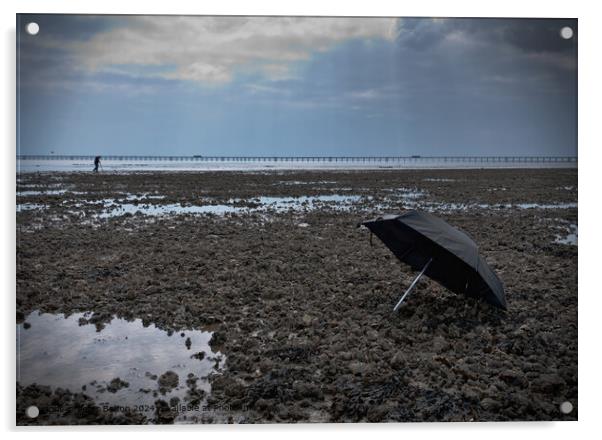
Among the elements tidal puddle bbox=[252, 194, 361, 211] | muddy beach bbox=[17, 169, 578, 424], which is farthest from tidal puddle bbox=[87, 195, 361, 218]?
muddy beach bbox=[17, 169, 578, 424]

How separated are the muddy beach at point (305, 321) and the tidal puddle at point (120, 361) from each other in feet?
0.11

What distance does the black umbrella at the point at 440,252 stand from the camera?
5.70 meters

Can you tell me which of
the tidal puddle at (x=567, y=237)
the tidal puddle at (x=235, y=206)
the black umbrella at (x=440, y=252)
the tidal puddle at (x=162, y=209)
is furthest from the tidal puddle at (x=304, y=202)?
the black umbrella at (x=440, y=252)

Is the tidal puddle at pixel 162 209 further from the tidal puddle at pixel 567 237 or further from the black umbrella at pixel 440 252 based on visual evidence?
the black umbrella at pixel 440 252

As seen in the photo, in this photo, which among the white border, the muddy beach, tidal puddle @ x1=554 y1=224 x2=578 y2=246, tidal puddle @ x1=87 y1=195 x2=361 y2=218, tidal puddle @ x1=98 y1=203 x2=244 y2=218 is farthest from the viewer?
tidal puddle @ x1=87 y1=195 x2=361 y2=218

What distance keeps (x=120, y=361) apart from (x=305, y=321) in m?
2.08

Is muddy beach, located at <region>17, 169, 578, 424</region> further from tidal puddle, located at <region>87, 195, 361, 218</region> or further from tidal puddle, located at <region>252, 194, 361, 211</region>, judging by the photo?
tidal puddle, located at <region>252, 194, 361, 211</region>

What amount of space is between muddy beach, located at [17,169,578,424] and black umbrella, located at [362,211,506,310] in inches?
15.6

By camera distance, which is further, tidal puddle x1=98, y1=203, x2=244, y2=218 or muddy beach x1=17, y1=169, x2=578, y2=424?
tidal puddle x1=98, y1=203, x2=244, y2=218

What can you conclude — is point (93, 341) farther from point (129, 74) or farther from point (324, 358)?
point (129, 74)

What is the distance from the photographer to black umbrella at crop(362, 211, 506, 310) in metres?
5.70

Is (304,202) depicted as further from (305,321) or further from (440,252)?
(440,252)

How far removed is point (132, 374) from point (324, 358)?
73.3 inches
